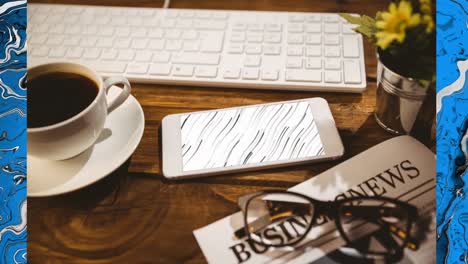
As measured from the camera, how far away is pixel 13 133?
1.49 feet

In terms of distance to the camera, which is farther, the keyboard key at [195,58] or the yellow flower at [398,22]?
the keyboard key at [195,58]

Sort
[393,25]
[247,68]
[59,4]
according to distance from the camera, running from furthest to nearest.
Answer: [59,4]
[247,68]
[393,25]

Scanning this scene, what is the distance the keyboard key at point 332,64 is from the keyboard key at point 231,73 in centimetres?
11

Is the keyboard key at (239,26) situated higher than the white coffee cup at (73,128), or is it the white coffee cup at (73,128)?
the keyboard key at (239,26)

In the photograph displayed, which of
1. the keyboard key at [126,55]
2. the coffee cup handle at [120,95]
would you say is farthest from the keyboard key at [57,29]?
the coffee cup handle at [120,95]

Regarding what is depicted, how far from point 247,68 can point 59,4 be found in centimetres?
32

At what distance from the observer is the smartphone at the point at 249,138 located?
1.40ft

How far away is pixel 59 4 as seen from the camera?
63 centimetres

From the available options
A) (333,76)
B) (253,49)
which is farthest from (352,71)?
(253,49)

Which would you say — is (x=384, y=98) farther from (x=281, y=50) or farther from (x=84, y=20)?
(x=84, y=20)

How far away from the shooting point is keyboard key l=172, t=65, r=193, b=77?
0.51 meters

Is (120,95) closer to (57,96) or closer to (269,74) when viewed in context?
(57,96)

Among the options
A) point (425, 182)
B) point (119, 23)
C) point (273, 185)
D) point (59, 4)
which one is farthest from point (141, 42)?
point (425, 182)

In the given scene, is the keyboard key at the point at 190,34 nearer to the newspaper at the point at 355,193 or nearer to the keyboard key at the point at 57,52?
the keyboard key at the point at 57,52
